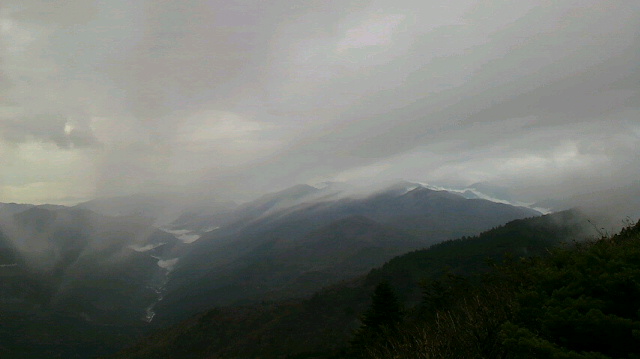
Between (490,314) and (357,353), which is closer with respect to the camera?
(490,314)

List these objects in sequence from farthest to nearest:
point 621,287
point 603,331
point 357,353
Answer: point 357,353, point 621,287, point 603,331

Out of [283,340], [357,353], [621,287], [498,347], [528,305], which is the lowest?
[283,340]

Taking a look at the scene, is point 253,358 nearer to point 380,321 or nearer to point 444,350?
point 380,321

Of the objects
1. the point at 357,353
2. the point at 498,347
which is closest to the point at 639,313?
the point at 498,347

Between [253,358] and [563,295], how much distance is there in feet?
595

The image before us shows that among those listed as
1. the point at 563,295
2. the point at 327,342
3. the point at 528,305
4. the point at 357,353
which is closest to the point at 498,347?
the point at 528,305

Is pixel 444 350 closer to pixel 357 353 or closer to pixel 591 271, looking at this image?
pixel 591 271

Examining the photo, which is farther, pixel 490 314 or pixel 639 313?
Result: pixel 490 314

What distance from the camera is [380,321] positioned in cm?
5669

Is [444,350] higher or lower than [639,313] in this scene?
lower

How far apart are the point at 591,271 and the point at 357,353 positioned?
42882mm

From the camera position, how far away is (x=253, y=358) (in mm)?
171125

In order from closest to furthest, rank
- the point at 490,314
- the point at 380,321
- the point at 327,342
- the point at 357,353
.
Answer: the point at 490,314 < the point at 357,353 < the point at 380,321 < the point at 327,342

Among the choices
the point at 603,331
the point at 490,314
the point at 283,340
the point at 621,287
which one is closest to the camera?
the point at 603,331
